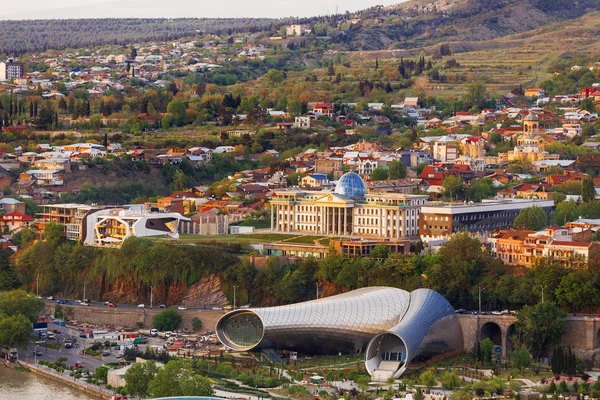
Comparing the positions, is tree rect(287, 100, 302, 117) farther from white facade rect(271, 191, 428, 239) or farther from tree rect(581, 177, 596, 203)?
white facade rect(271, 191, 428, 239)

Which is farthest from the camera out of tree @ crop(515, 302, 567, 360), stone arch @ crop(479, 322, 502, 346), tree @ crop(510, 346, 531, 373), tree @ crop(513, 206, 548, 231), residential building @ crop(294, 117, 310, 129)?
residential building @ crop(294, 117, 310, 129)

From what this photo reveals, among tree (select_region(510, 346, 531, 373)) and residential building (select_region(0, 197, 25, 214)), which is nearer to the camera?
tree (select_region(510, 346, 531, 373))

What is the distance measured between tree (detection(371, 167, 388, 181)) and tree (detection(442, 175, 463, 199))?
163 inches

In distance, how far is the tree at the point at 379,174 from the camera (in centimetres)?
8488

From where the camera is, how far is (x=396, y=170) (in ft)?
280

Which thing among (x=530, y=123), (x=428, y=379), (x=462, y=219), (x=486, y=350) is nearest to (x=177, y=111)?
(x=530, y=123)

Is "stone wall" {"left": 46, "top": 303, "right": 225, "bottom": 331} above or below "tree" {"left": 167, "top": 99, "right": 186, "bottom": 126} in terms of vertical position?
below

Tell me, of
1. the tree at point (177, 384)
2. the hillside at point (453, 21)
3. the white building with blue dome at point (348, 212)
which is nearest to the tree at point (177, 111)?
the white building with blue dome at point (348, 212)

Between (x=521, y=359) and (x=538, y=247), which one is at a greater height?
(x=538, y=247)

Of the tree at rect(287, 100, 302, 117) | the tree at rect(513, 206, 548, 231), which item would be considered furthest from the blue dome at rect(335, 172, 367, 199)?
the tree at rect(287, 100, 302, 117)

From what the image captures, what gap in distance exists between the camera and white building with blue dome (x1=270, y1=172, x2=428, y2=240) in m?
68.1

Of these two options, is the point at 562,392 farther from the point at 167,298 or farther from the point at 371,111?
the point at 371,111

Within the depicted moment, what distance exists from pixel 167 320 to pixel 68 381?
9123mm

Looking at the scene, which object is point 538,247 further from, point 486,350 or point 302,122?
point 302,122
